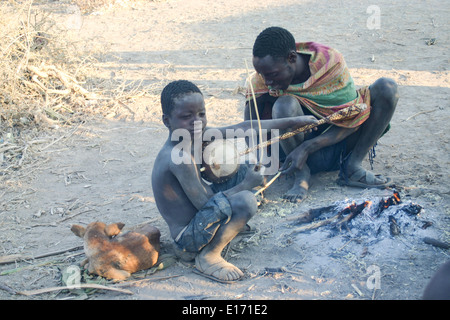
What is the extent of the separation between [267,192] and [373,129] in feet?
3.07

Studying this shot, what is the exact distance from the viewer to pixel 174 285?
2514mm

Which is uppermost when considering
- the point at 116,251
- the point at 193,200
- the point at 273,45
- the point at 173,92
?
the point at 273,45

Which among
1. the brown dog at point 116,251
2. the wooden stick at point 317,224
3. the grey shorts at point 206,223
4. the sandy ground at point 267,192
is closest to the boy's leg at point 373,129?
the sandy ground at point 267,192

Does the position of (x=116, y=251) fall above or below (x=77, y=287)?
above

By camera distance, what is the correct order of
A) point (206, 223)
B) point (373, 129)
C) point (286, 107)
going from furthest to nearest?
point (373, 129) < point (286, 107) < point (206, 223)

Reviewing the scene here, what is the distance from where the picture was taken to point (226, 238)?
265 centimetres

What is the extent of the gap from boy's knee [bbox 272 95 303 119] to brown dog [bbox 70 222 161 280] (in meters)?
1.28

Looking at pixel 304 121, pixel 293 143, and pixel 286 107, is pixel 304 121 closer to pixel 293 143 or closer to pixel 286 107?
pixel 286 107

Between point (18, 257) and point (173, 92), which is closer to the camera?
point (173, 92)

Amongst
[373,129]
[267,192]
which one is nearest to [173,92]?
[267,192]

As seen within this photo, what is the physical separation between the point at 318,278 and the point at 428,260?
613 millimetres

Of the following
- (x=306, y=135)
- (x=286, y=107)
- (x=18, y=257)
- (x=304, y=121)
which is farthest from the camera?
(x=306, y=135)
